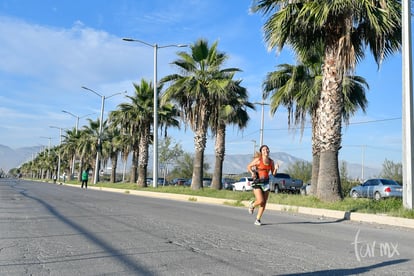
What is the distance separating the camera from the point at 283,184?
34.5m

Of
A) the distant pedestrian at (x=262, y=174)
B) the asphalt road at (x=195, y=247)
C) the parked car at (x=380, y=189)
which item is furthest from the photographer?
the parked car at (x=380, y=189)

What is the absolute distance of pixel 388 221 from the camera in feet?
39.3

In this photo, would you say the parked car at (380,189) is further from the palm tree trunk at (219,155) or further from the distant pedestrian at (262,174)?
the distant pedestrian at (262,174)

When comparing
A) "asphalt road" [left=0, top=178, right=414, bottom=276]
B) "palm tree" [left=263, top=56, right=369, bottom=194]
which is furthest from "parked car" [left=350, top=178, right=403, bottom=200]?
"asphalt road" [left=0, top=178, right=414, bottom=276]

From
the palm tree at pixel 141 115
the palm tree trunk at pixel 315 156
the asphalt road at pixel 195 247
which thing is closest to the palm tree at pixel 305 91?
the palm tree trunk at pixel 315 156

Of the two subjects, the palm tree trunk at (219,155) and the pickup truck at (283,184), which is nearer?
the palm tree trunk at (219,155)

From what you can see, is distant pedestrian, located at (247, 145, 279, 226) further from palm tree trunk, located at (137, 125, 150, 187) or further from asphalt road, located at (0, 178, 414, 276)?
palm tree trunk, located at (137, 125, 150, 187)

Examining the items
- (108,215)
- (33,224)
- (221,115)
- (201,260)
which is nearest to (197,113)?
(221,115)

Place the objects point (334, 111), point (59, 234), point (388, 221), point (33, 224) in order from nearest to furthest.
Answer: point (59, 234)
point (33, 224)
point (388, 221)
point (334, 111)

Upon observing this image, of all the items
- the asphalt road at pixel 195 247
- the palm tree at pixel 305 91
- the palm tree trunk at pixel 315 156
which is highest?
the palm tree at pixel 305 91

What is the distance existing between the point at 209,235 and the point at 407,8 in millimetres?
8916

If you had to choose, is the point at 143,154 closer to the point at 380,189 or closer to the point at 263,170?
the point at 380,189

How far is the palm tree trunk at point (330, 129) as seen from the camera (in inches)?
620

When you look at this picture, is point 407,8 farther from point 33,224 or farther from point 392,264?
point 33,224
